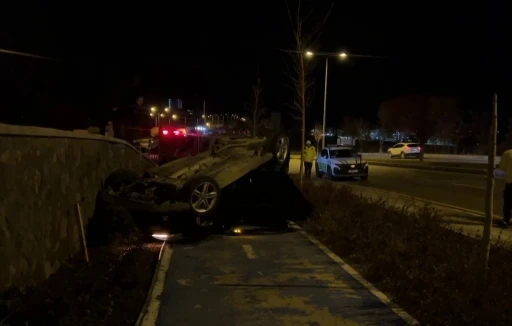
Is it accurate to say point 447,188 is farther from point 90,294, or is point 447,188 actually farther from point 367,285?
point 90,294

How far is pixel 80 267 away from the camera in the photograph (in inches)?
294

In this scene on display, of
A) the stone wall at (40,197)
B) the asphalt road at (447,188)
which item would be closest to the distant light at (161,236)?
the stone wall at (40,197)

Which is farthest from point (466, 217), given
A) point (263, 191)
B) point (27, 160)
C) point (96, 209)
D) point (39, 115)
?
point (39, 115)

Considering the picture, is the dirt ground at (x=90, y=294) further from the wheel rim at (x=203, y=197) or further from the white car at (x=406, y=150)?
the white car at (x=406, y=150)

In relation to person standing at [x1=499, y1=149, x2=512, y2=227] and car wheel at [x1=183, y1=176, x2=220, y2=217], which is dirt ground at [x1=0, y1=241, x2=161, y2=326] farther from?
person standing at [x1=499, y1=149, x2=512, y2=227]

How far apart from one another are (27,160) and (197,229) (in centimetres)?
461

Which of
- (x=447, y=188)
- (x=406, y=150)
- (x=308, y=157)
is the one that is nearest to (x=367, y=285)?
(x=447, y=188)

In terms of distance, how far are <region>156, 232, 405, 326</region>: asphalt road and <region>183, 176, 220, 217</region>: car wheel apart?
0.65 metres

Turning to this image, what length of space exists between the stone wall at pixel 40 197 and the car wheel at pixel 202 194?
1.64m

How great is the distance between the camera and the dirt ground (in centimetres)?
506

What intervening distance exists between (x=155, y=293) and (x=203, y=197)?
3226 millimetres

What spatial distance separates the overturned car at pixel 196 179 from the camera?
373 inches

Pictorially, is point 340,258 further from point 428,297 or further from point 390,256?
point 428,297

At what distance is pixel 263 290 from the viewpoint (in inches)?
260
